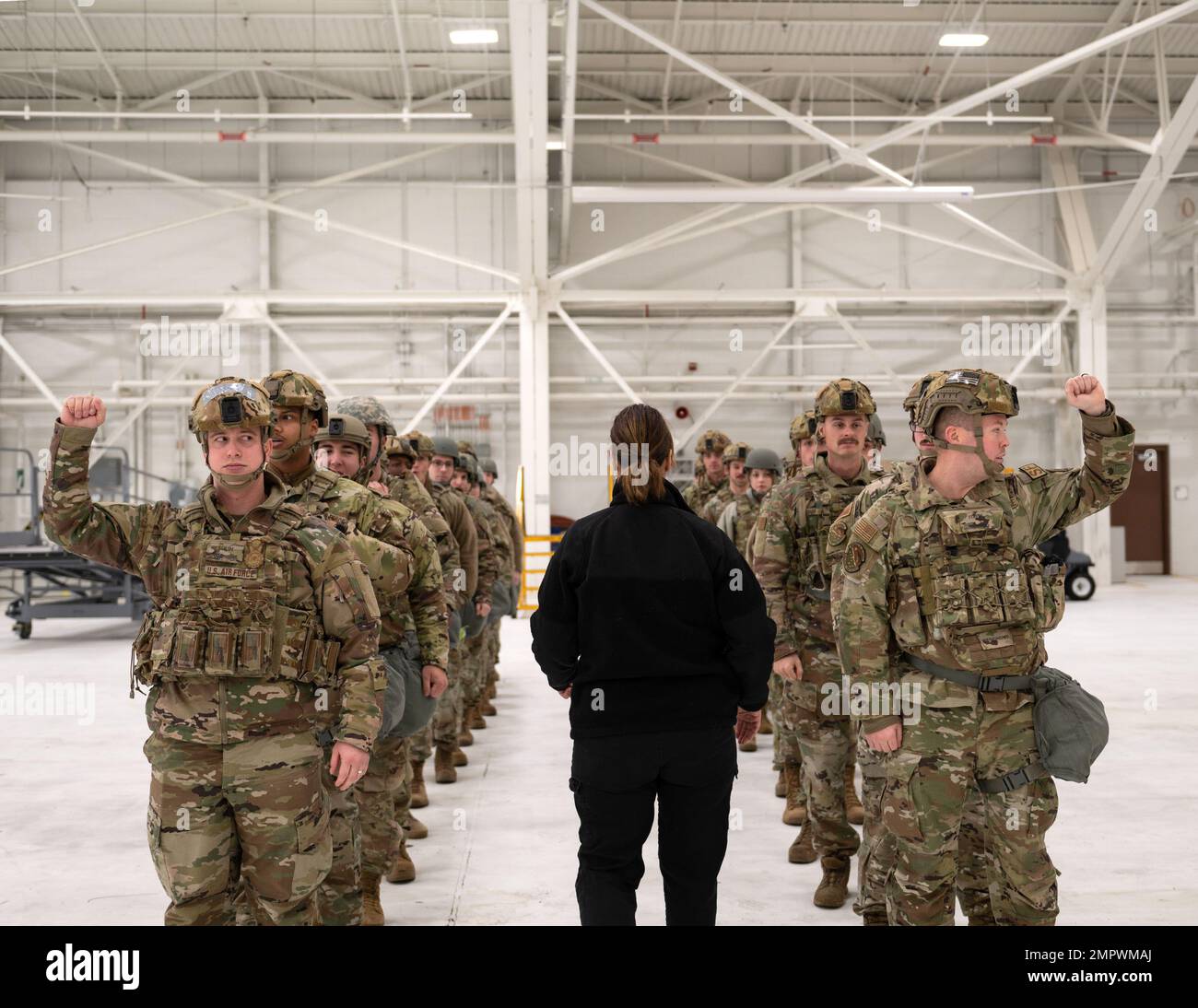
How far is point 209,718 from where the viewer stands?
2812mm

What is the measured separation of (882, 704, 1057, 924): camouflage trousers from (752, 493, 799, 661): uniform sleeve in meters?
1.44

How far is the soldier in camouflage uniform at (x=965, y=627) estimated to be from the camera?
308cm

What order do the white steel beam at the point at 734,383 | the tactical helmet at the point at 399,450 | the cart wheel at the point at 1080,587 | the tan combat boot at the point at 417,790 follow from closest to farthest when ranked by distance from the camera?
the tactical helmet at the point at 399,450
the tan combat boot at the point at 417,790
the cart wheel at the point at 1080,587
the white steel beam at the point at 734,383

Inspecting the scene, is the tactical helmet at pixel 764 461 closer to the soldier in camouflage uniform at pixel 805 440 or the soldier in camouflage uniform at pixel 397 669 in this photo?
the soldier in camouflage uniform at pixel 805 440

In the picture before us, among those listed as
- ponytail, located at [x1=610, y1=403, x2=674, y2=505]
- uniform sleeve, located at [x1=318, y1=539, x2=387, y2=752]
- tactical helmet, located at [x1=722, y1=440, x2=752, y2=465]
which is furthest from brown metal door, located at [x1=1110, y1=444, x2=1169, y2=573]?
uniform sleeve, located at [x1=318, y1=539, x2=387, y2=752]

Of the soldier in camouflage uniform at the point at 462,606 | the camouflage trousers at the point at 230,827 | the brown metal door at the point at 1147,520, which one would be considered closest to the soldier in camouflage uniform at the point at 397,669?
the camouflage trousers at the point at 230,827

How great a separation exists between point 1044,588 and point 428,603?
2.08 metres

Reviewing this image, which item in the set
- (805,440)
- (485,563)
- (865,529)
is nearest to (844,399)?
(805,440)

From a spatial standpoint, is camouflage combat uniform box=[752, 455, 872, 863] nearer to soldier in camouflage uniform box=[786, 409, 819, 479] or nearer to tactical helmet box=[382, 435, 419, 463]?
soldier in camouflage uniform box=[786, 409, 819, 479]

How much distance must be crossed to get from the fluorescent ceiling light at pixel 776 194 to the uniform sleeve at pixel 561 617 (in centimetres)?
1033

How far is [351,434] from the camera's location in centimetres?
424

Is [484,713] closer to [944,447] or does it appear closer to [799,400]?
[944,447]

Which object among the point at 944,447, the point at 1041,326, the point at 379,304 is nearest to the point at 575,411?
the point at 379,304
